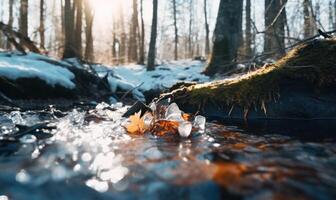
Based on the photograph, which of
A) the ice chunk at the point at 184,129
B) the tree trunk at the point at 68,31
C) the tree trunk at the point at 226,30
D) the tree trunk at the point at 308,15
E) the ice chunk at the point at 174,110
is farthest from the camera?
the tree trunk at the point at 68,31

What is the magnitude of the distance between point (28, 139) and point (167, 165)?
4.01ft

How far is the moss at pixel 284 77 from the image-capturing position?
335cm

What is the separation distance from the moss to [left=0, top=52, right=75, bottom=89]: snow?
14.7ft

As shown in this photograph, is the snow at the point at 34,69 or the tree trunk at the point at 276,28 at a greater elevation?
the tree trunk at the point at 276,28

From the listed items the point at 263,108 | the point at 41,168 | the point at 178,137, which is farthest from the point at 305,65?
the point at 41,168

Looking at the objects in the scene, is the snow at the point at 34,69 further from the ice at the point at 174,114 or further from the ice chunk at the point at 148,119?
the ice at the point at 174,114

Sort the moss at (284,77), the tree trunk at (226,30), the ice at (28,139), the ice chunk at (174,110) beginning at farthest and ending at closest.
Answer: the tree trunk at (226,30) → the moss at (284,77) → the ice chunk at (174,110) → the ice at (28,139)

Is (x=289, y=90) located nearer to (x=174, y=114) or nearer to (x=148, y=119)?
(x=174, y=114)

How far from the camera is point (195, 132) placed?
2.90 m

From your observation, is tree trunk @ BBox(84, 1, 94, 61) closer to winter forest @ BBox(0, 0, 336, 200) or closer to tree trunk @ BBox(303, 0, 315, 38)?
tree trunk @ BBox(303, 0, 315, 38)

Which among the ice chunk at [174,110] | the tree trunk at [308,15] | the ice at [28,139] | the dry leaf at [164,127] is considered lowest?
the ice at [28,139]

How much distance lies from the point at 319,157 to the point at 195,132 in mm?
1079

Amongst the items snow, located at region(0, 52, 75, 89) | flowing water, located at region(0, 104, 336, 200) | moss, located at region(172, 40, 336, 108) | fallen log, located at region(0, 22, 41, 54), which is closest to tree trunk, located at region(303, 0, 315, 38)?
moss, located at region(172, 40, 336, 108)

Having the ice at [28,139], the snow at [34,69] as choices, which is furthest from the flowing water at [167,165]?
the snow at [34,69]
